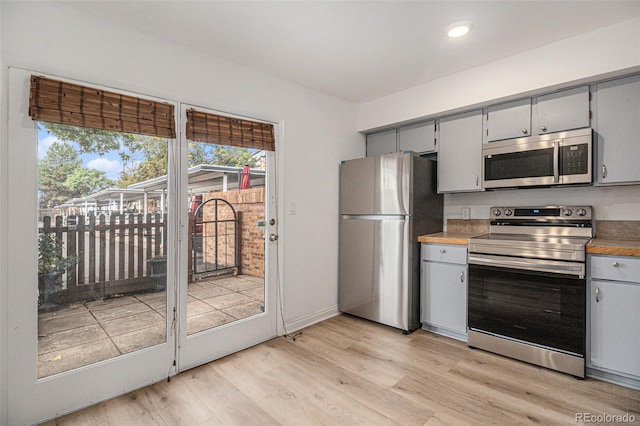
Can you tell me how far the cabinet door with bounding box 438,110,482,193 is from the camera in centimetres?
305

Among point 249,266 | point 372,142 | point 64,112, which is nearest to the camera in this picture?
point 64,112

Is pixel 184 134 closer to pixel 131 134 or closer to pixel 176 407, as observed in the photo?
pixel 131 134

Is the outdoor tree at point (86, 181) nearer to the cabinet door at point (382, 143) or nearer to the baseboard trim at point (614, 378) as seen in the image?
the cabinet door at point (382, 143)

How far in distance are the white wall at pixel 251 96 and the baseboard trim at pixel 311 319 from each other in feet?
0.06

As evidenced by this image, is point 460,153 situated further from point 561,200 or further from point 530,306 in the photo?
point 530,306

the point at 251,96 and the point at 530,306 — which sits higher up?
the point at 251,96

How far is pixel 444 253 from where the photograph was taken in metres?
3.01

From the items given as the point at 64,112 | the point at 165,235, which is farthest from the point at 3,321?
the point at 64,112

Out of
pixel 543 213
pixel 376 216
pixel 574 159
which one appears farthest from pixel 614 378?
pixel 376 216

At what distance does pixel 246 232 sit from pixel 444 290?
6.35ft

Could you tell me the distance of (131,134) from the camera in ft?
7.38

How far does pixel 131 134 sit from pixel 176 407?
185 centimetres

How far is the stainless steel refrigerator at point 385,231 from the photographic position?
10.3 feet

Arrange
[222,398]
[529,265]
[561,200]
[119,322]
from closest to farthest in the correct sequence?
[222,398], [119,322], [529,265], [561,200]
